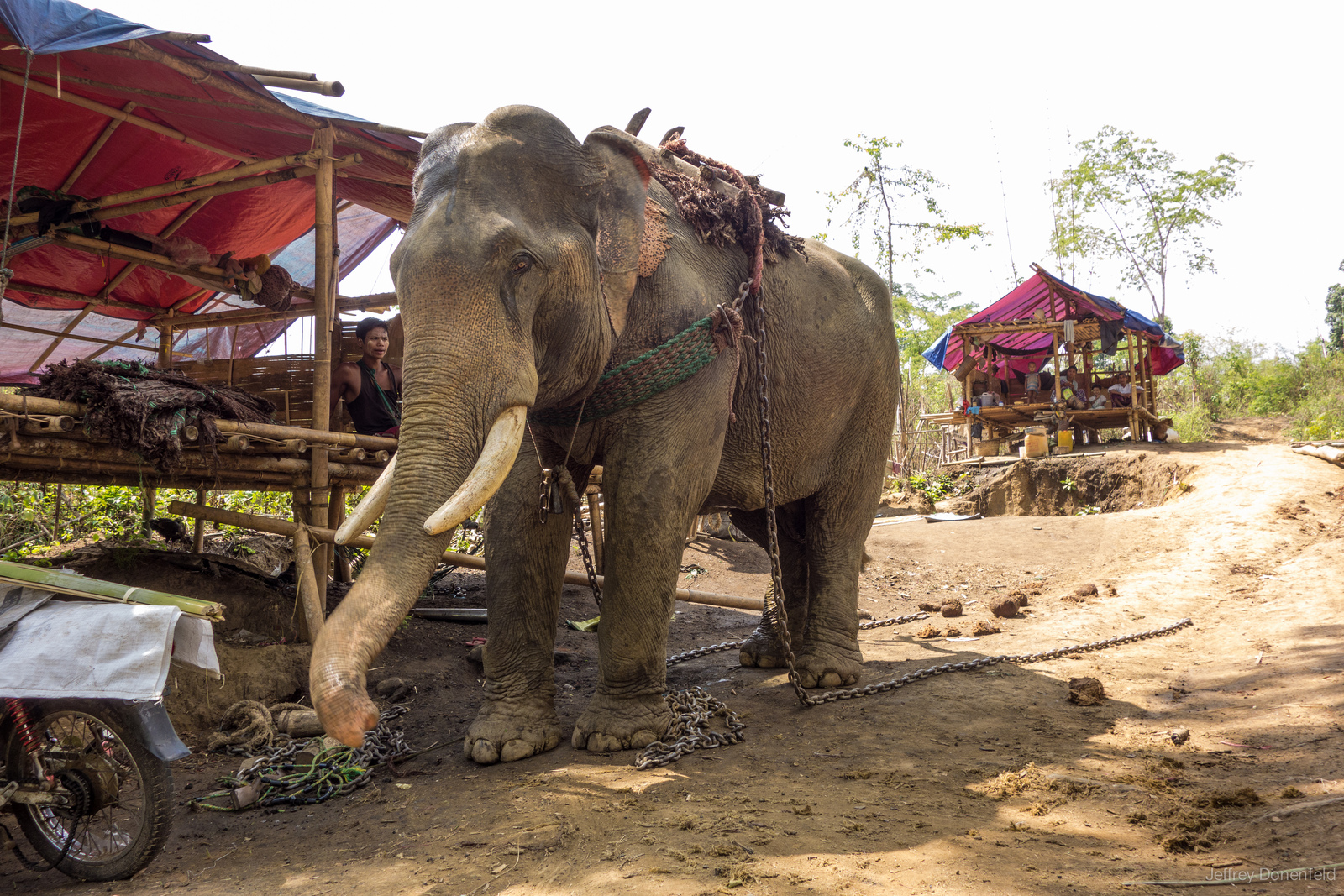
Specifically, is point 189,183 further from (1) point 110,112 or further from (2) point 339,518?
(2) point 339,518

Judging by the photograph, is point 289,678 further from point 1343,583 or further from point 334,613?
point 1343,583

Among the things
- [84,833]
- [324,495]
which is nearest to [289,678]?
[324,495]

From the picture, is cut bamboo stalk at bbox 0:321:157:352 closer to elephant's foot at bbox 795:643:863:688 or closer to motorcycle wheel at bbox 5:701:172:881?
motorcycle wheel at bbox 5:701:172:881

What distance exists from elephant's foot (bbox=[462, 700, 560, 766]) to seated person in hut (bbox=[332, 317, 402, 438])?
127 inches

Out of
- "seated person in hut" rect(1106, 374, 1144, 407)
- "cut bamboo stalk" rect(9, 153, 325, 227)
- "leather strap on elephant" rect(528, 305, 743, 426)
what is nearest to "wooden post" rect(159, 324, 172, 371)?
"cut bamboo stalk" rect(9, 153, 325, 227)

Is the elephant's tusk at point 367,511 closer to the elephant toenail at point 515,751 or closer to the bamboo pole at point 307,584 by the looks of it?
the elephant toenail at point 515,751

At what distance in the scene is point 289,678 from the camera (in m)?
5.12

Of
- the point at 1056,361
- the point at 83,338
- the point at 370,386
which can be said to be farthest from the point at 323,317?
the point at 1056,361

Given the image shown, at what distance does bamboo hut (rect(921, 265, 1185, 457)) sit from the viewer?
17016 millimetres

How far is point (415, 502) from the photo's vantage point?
2807 mm

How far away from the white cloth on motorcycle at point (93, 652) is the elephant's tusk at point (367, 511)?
Answer: 566 millimetres

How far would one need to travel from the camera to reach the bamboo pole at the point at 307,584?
5012 millimetres

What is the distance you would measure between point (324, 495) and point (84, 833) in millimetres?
2811

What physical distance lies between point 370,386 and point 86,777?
424 centimetres
